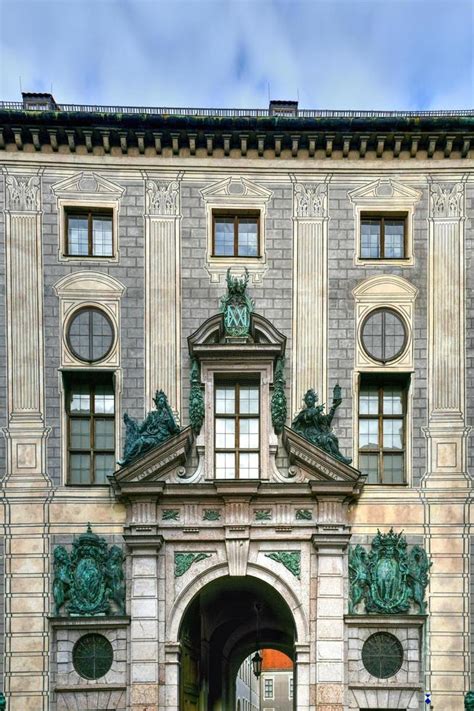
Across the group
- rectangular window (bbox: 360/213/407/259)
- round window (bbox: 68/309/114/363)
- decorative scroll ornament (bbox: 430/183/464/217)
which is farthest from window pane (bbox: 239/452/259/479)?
decorative scroll ornament (bbox: 430/183/464/217)

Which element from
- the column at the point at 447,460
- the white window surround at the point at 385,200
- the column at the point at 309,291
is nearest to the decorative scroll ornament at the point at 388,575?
the column at the point at 447,460

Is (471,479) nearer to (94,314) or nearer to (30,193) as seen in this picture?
(94,314)

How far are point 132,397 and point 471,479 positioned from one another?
805 cm

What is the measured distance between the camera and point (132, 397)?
2623cm

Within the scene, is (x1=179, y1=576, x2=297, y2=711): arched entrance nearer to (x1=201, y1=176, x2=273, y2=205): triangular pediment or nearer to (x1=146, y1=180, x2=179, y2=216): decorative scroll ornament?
(x1=146, y1=180, x2=179, y2=216): decorative scroll ornament

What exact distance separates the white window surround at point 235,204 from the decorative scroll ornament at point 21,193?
158 inches

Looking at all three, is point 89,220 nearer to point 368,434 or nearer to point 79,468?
point 79,468

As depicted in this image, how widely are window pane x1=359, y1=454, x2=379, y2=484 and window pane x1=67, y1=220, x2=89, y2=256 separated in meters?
8.18

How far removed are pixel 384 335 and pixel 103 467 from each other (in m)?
7.27

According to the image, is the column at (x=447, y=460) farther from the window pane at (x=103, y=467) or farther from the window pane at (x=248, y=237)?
the window pane at (x=103, y=467)

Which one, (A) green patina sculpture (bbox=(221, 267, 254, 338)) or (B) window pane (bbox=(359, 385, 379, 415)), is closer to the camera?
(A) green patina sculpture (bbox=(221, 267, 254, 338))

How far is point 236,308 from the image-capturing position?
86.5 feet

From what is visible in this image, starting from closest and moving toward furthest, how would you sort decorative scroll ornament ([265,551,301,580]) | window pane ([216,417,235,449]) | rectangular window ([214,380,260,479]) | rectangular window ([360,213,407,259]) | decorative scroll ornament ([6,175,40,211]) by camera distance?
decorative scroll ornament ([265,551,301,580]) → rectangular window ([214,380,260,479]) → window pane ([216,417,235,449]) → decorative scroll ornament ([6,175,40,211]) → rectangular window ([360,213,407,259])

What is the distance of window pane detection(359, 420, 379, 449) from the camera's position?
1041 inches
